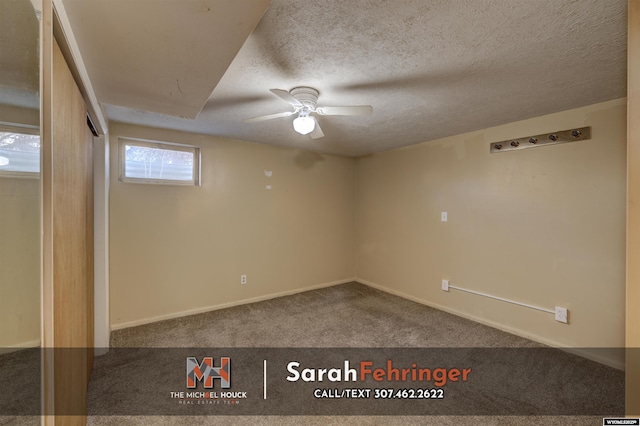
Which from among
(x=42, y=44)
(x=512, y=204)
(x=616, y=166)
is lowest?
(x=512, y=204)

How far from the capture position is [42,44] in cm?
88

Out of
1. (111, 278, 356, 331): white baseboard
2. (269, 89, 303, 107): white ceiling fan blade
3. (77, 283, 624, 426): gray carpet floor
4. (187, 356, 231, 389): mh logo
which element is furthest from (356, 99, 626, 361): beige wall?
(187, 356, 231, 389): mh logo

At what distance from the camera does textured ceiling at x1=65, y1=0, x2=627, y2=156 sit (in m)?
1.28

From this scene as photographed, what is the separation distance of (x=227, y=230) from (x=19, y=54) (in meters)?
2.90

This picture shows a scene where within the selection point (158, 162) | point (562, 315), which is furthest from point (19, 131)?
point (562, 315)

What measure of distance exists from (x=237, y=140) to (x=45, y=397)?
3.15 m

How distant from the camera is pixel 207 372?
86.3 inches

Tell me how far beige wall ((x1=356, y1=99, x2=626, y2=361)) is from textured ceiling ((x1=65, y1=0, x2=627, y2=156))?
0.43 meters

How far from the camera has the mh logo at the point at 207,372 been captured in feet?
6.76

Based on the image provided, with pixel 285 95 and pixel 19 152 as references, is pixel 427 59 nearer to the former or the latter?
pixel 285 95

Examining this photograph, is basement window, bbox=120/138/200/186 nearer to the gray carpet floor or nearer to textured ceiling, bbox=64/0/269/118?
textured ceiling, bbox=64/0/269/118

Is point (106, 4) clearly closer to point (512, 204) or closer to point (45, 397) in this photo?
point (45, 397)

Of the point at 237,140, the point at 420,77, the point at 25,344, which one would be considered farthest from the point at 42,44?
the point at 237,140

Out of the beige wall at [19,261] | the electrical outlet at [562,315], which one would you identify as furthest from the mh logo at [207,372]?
the electrical outlet at [562,315]
